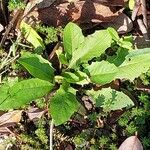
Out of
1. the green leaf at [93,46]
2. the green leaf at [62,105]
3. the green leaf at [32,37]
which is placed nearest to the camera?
the green leaf at [62,105]

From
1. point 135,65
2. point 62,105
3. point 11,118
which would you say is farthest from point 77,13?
point 11,118

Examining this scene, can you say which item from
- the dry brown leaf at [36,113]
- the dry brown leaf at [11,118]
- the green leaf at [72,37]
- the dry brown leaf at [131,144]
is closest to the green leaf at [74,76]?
the green leaf at [72,37]

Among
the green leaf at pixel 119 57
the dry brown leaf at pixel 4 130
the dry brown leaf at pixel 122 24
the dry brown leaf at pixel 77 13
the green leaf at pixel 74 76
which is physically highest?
the dry brown leaf at pixel 77 13

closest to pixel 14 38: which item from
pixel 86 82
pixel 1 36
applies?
pixel 1 36

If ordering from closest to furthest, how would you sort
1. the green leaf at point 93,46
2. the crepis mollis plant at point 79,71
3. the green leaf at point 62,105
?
the green leaf at point 62,105 < the crepis mollis plant at point 79,71 < the green leaf at point 93,46

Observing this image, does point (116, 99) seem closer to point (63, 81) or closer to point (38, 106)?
point (63, 81)

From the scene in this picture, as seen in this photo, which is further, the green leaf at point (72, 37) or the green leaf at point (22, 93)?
the green leaf at point (72, 37)

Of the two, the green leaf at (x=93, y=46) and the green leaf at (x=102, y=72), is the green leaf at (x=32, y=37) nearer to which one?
the green leaf at (x=93, y=46)

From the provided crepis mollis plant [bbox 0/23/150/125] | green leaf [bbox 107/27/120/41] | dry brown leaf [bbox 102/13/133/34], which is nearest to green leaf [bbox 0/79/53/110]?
crepis mollis plant [bbox 0/23/150/125]

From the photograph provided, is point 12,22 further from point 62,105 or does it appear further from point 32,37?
point 62,105
